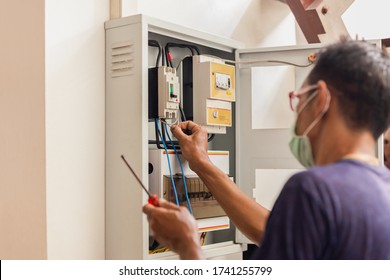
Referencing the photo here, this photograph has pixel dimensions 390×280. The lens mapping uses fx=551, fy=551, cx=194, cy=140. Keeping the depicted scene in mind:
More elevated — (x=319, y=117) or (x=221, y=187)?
(x=319, y=117)

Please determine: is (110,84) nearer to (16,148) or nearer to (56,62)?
(56,62)

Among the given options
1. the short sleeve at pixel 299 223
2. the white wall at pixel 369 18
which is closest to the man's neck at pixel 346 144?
the short sleeve at pixel 299 223

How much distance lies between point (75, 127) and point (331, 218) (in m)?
1.15

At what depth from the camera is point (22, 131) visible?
6.12ft

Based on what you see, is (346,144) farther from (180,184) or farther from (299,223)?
(180,184)

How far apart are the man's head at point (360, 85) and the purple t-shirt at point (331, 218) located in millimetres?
141

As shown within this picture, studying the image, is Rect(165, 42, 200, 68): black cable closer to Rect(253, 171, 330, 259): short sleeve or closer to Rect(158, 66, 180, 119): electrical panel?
Rect(158, 66, 180, 119): electrical panel

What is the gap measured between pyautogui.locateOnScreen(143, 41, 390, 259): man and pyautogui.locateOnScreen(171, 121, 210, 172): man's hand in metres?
0.68

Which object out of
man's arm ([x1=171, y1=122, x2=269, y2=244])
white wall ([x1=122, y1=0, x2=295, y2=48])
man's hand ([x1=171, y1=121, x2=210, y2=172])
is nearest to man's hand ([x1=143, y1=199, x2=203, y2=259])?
man's arm ([x1=171, y1=122, x2=269, y2=244])

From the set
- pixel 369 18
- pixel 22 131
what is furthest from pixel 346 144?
pixel 369 18

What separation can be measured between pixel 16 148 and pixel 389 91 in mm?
1281

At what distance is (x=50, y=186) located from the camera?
179 cm

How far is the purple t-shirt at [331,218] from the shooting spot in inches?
37.4
